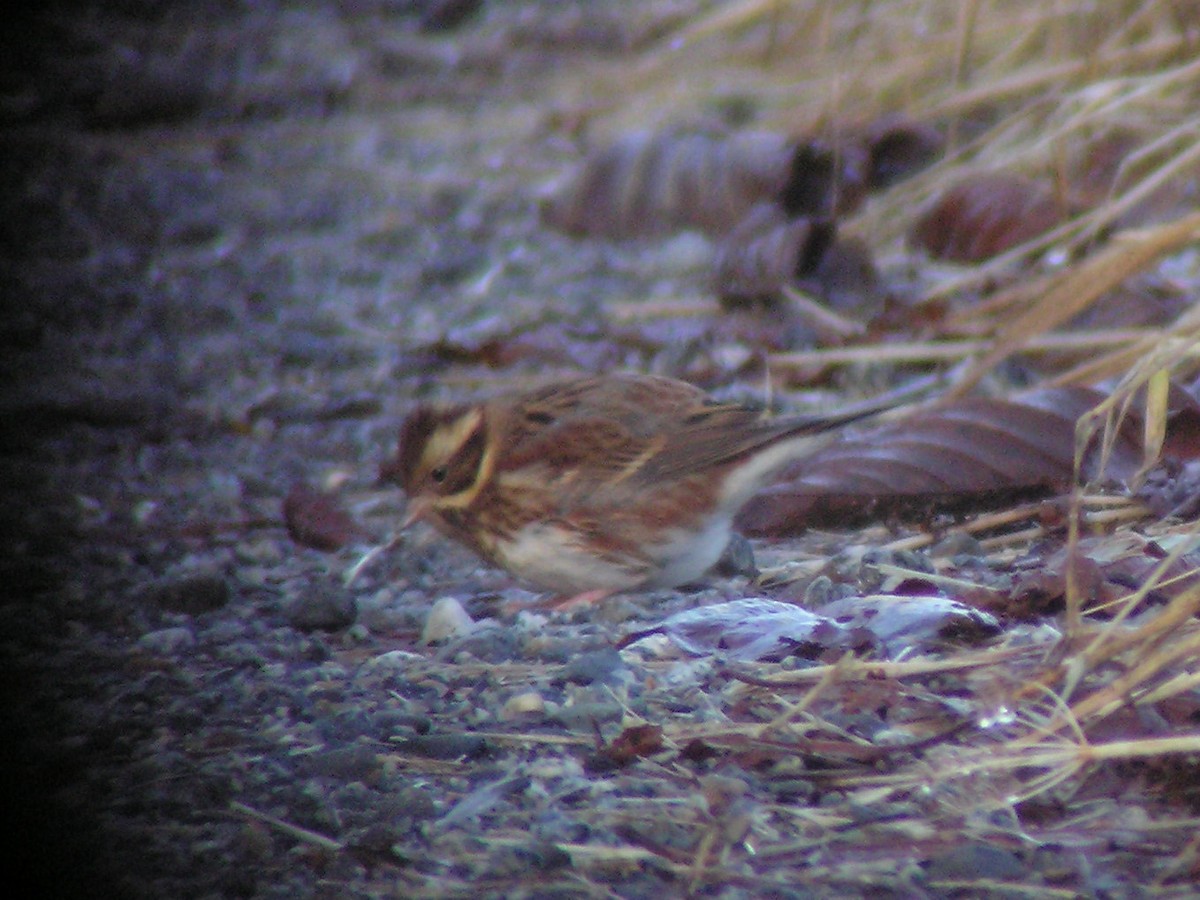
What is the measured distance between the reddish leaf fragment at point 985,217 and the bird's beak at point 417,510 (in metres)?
2.82

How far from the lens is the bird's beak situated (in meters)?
4.19

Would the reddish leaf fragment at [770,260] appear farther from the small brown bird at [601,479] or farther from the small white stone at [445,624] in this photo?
the small white stone at [445,624]

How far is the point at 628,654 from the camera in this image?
3277 mm

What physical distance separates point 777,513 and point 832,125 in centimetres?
335

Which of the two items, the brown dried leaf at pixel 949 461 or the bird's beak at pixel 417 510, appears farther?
the bird's beak at pixel 417 510

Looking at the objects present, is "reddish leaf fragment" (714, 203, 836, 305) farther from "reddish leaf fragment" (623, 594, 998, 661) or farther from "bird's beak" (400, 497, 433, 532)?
"reddish leaf fragment" (623, 594, 998, 661)

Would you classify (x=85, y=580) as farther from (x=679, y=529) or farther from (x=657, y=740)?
(x=657, y=740)

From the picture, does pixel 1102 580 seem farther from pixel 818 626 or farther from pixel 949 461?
pixel 949 461

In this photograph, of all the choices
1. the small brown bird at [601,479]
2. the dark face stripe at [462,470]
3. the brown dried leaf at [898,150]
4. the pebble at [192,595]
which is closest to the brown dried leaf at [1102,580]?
the small brown bird at [601,479]

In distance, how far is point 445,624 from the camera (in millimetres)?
3641

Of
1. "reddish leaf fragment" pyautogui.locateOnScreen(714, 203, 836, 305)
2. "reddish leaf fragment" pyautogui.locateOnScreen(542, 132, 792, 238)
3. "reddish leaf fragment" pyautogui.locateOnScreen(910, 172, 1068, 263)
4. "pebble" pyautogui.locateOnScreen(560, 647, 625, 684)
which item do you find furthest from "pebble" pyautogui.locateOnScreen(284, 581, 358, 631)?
"reddish leaf fragment" pyautogui.locateOnScreen(542, 132, 792, 238)

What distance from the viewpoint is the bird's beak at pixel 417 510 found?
4.19 metres

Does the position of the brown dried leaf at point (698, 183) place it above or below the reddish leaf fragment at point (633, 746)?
above

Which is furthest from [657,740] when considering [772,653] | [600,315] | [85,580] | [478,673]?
[600,315]
